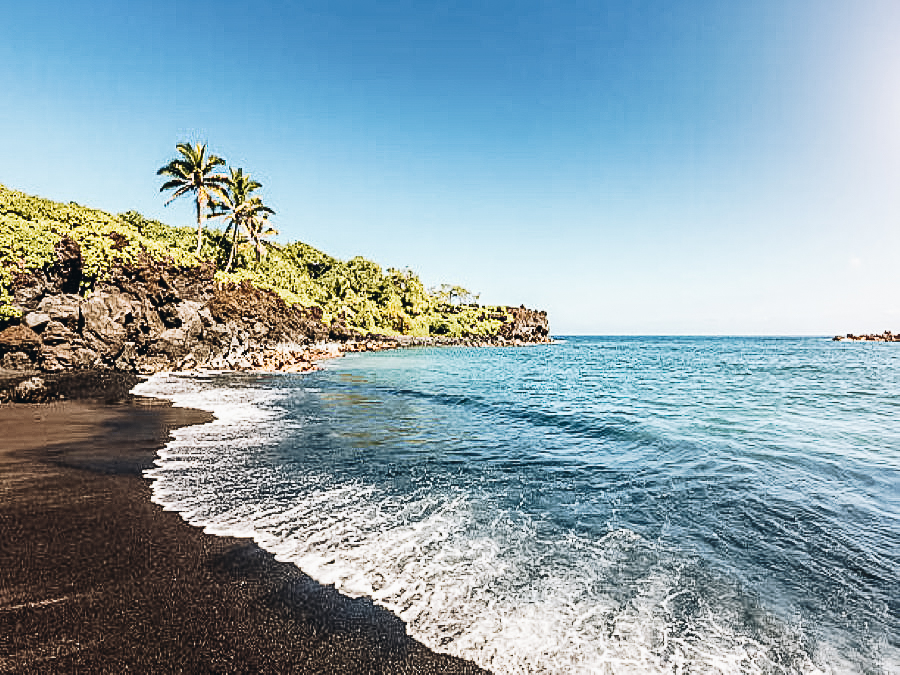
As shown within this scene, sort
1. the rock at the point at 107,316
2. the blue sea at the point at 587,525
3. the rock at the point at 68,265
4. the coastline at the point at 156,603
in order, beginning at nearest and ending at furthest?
the coastline at the point at 156,603 < the blue sea at the point at 587,525 < the rock at the point at 107,316 < the rock at the point at 68,265

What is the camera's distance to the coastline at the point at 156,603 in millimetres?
3955

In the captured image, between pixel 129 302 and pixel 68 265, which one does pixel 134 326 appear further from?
pixel 68 265

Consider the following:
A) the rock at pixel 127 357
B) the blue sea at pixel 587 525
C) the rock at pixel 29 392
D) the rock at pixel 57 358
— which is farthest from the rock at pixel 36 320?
the blue sea at pixel 587 525

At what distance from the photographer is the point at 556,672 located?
3.98m

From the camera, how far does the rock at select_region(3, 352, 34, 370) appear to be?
82.0 ft

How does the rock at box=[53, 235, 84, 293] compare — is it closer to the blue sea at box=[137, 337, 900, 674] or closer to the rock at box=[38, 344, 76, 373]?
the rock at box=[38, 344, 76, 373]

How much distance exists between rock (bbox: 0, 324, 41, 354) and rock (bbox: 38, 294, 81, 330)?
191 centimetres

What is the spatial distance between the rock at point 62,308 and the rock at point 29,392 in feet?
44.3

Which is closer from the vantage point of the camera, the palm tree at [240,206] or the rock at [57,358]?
the rock at [57,358]

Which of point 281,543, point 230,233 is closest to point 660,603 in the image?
point 281,543

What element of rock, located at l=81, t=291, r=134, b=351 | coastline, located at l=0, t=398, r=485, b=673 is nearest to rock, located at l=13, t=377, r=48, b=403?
coastline, located at l=0, t=398, r=485, b=673

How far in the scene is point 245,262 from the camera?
2478 inches

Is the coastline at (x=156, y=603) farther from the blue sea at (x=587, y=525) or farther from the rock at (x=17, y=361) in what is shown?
the rock at (x=17, y=361)

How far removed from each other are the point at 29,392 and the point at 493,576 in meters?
21.3
